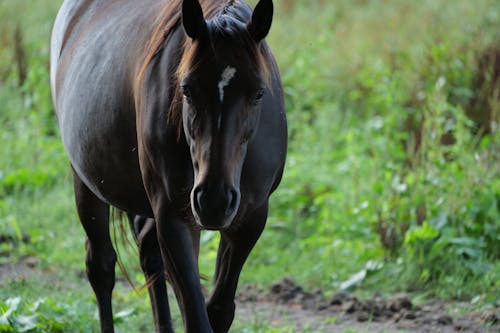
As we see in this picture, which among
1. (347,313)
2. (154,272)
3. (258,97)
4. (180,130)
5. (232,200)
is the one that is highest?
(258,97)

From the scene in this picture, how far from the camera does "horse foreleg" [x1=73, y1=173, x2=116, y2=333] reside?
4312 millimetres

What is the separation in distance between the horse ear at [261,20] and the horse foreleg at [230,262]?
0.78 meters

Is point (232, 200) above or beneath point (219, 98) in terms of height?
beneath

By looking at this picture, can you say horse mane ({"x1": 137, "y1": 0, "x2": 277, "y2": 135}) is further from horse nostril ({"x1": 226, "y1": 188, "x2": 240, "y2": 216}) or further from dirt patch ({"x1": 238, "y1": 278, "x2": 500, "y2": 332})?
dirt patch ({"x1": 238, "y1": 278, "x2": 500, "y2": 332})

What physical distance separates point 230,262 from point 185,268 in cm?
31

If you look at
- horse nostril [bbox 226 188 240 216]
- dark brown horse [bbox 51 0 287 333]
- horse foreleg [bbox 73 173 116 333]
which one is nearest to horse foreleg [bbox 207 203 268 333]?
dark brown horse [bbox 51 0 287 333]

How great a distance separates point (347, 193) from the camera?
6.75m

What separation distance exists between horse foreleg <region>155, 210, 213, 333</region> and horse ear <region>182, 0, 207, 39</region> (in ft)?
2.39

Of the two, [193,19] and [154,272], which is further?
[154,272]

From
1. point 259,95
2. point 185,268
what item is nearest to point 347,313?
point 185,268

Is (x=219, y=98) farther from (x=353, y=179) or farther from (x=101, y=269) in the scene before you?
(x=353, y=179)

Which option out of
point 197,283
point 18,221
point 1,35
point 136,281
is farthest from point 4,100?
point 197,283

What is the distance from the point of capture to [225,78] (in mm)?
2736

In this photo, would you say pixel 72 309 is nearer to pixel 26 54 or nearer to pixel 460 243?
pixel 460 243
